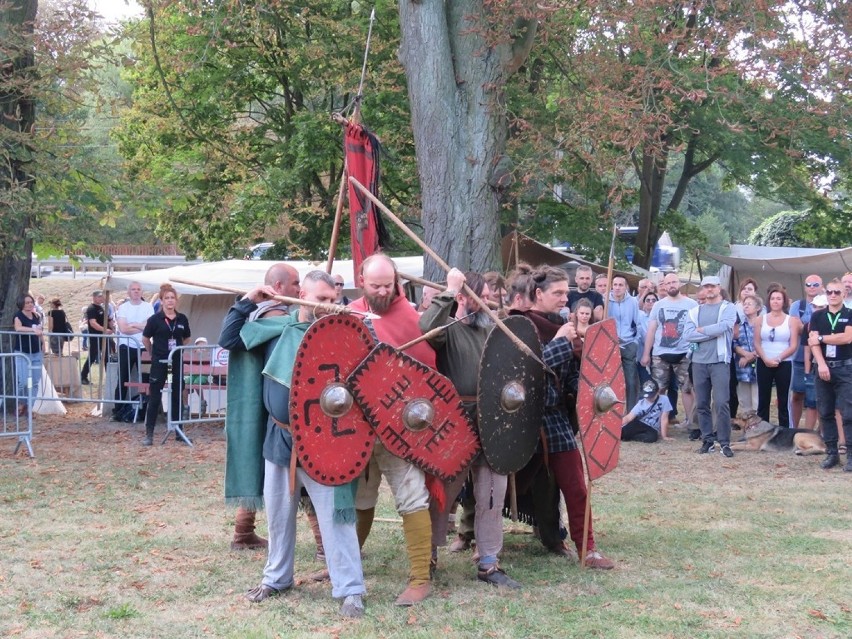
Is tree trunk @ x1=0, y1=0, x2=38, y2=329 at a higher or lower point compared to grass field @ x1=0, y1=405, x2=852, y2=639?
A: higher

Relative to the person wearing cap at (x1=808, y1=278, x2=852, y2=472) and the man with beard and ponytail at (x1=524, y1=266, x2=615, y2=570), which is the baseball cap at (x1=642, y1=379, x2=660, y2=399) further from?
the man with beard and ponytail at (x1=524, y1=266, x2=615, y2=570)

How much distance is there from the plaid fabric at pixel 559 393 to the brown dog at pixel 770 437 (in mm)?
5026

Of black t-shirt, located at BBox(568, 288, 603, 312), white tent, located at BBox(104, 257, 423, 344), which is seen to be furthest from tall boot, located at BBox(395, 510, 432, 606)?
white tent, located at BBox(104, 257, 423, 344)

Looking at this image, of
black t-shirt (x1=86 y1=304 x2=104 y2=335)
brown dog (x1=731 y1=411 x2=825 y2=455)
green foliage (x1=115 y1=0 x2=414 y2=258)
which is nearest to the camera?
brown dog (x1=731 y1=411 x2=825 y2=455)

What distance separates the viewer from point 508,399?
16.8 ft

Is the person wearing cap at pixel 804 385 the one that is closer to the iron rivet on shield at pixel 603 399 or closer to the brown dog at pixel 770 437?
the brown dog at pixel 770 437

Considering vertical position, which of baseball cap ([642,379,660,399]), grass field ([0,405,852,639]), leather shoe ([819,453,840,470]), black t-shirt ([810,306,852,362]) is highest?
black t-shirt ([810,306,852,362])

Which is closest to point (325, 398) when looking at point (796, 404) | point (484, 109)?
point (484, 109)

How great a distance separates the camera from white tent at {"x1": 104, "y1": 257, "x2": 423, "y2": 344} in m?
13.8

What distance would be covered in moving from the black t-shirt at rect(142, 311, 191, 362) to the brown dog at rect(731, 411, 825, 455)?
5638 millimetres

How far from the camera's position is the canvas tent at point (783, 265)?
50.3 feet

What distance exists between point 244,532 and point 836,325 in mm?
5484

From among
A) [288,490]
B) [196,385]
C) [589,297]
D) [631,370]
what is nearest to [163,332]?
[196,385]

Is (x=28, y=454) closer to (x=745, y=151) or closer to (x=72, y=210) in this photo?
(x=72, y=210)
